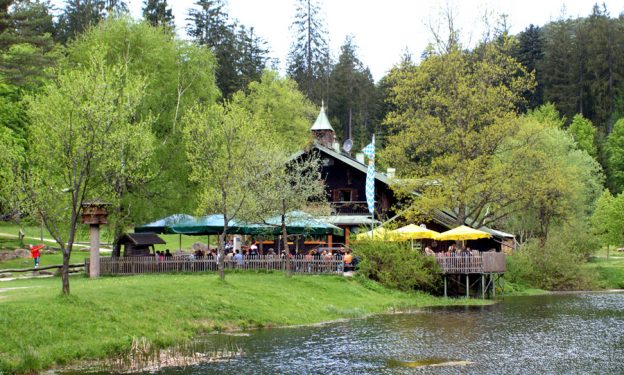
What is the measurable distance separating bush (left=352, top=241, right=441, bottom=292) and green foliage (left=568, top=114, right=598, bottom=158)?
56.7 m

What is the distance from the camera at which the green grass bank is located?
2084 centimetres

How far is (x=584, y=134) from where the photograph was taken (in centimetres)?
9250

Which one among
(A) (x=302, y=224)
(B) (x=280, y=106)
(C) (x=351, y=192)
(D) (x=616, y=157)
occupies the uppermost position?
(B) (x=280, y=106)

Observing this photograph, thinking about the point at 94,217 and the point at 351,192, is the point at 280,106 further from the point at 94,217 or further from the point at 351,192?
the point at 94,217

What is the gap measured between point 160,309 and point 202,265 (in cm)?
1327

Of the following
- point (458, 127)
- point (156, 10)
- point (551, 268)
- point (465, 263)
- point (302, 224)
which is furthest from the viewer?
point (156, 10)

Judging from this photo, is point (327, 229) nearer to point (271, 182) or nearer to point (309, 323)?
point (271, 182)

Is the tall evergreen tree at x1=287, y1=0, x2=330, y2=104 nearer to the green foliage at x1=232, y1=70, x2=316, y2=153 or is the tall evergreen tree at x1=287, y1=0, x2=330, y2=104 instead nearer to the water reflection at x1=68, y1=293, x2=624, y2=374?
the green foliage at x1=232, y1=70, x2=316, y2=153

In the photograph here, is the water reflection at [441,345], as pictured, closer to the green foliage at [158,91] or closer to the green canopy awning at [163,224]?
the green canopy awning at [163,224]

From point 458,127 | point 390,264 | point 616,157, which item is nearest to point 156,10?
point 458,127

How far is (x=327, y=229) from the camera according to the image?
40312mm

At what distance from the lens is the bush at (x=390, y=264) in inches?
1567

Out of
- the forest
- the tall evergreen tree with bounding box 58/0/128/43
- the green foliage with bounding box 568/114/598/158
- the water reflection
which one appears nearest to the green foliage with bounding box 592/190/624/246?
the forest

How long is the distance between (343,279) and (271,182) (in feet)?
20.5
